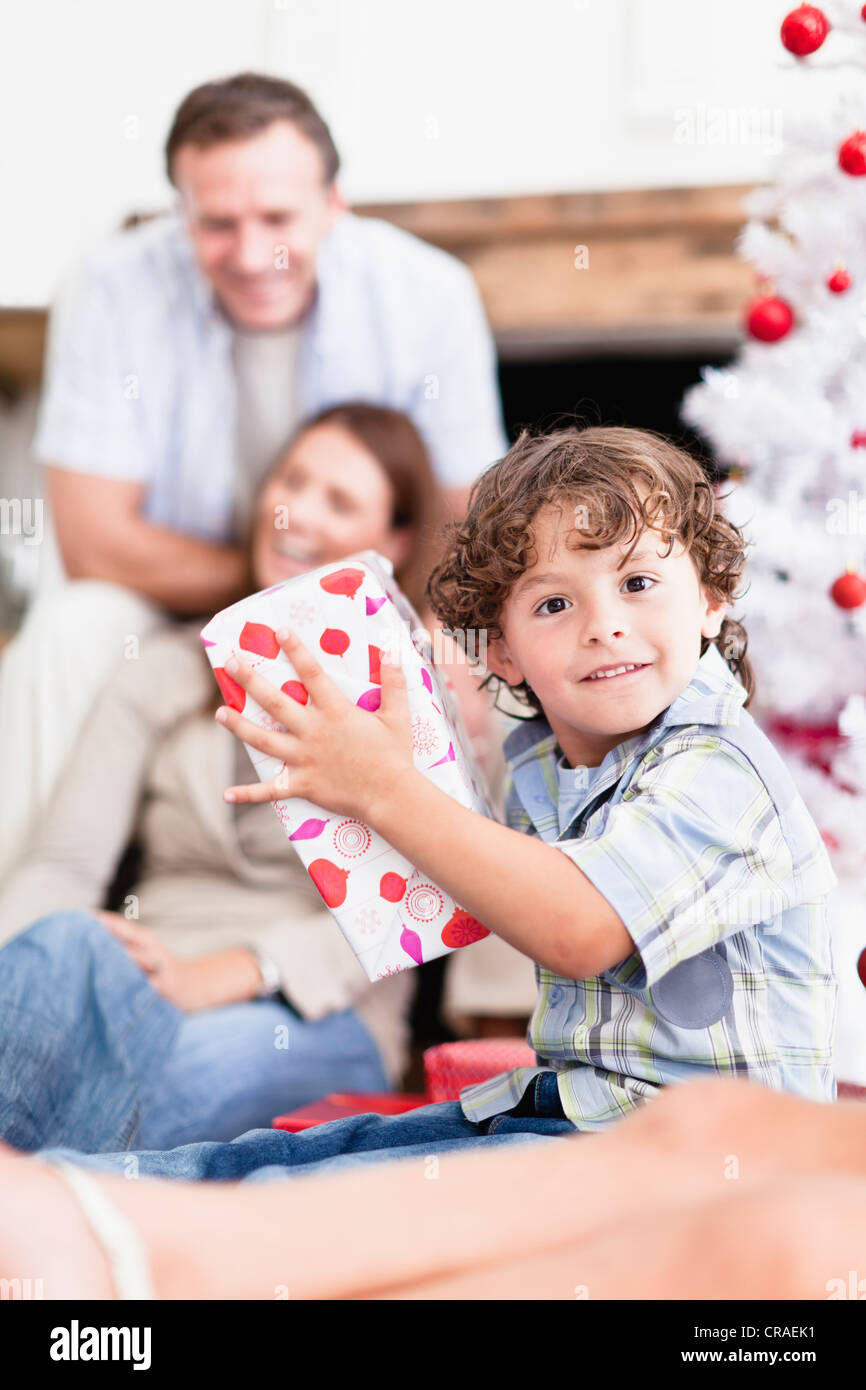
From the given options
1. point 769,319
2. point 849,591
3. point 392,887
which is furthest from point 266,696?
point 769,319

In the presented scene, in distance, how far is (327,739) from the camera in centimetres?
73

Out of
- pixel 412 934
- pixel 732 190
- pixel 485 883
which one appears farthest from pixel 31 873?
pixel 732 190

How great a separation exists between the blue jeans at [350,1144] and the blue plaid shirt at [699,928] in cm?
1

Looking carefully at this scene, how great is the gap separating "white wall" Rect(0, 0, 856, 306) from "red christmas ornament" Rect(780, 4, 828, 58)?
1078mm

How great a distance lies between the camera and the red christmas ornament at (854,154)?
1.15m

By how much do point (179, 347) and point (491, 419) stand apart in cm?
48

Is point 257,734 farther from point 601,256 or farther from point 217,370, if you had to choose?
point 601,256

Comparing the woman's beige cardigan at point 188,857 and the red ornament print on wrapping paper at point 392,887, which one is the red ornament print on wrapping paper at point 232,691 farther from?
the woman's beige cardigan at point 188,857

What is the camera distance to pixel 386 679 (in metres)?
0.75

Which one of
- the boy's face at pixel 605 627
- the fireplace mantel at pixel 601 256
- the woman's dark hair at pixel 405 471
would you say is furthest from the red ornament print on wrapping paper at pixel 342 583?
the fireplace mantel at pixel 601 256

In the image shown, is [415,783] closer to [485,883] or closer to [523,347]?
[485,883]

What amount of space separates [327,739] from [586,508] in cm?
21

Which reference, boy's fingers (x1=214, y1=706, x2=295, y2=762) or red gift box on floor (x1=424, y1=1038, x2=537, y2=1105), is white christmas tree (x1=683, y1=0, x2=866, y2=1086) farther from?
boy's fingers (x1=214, y1=706, x2=295, y2=762)
